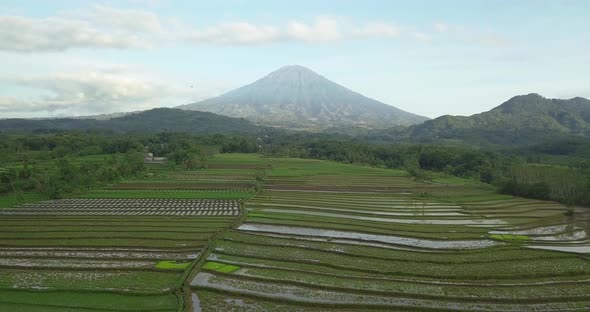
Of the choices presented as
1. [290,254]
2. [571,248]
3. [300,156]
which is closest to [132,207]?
[290,254]

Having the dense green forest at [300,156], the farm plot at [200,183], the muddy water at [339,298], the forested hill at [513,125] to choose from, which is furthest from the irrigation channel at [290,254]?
the forested hill at [513,125]

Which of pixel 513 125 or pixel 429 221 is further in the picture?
pixel 513 125

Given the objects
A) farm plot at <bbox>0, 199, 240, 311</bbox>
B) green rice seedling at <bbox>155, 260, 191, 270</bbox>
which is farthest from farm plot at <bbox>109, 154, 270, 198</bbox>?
green rice seedling at <bbox>155, 260, 191, 270</bbox>

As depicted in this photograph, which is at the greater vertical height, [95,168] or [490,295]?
[95,168]

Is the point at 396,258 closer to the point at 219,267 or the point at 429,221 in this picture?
the point at 219,267

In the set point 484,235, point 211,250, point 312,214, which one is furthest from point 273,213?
point 484,235

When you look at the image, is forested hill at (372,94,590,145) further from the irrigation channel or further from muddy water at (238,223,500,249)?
muddy water at (238,223,500,249)

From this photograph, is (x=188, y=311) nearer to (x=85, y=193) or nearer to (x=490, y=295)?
(x=490, y=295)
